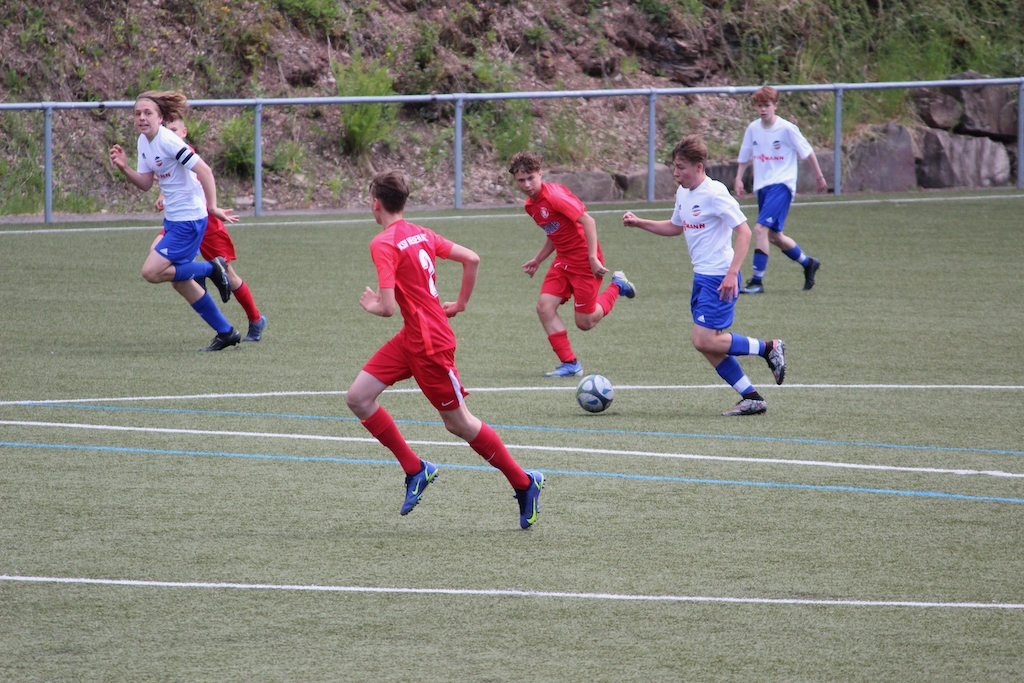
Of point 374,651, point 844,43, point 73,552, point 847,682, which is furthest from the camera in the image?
point 844,43

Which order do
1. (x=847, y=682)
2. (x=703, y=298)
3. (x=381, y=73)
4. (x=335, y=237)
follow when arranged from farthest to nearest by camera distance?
(x=381, y=73)
(x=335, y=237)
(x=703, y=298)
(x=847, y=682)

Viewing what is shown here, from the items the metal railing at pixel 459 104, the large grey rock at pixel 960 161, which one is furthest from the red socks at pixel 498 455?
the large grey rock at pixel 960 161

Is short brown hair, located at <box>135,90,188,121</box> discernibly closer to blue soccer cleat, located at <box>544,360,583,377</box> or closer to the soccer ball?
blue soccer cleat, located at <box>544,360,583,377</box>

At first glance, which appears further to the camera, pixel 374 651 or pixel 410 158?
pixel 410 158

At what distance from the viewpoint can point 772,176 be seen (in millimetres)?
13781

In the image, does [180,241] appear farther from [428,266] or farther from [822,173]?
[822,173]

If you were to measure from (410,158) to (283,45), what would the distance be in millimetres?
3056

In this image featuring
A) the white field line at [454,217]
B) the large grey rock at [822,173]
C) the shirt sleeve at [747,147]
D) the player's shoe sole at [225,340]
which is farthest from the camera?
the large grey rock at [822,173]

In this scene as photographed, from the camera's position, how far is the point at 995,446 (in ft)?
24.2

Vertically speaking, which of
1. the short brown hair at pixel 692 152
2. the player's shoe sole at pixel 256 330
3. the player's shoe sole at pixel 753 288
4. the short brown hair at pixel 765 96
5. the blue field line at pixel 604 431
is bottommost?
the player's shoe sole at pixel 753 288

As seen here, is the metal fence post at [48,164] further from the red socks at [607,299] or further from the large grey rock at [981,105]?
the large grey rock at [981,105]

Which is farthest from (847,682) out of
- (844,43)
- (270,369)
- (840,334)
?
(844,43)

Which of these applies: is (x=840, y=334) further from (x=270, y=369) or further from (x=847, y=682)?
(x=847, y=682)

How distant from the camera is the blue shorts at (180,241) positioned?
412 inches
